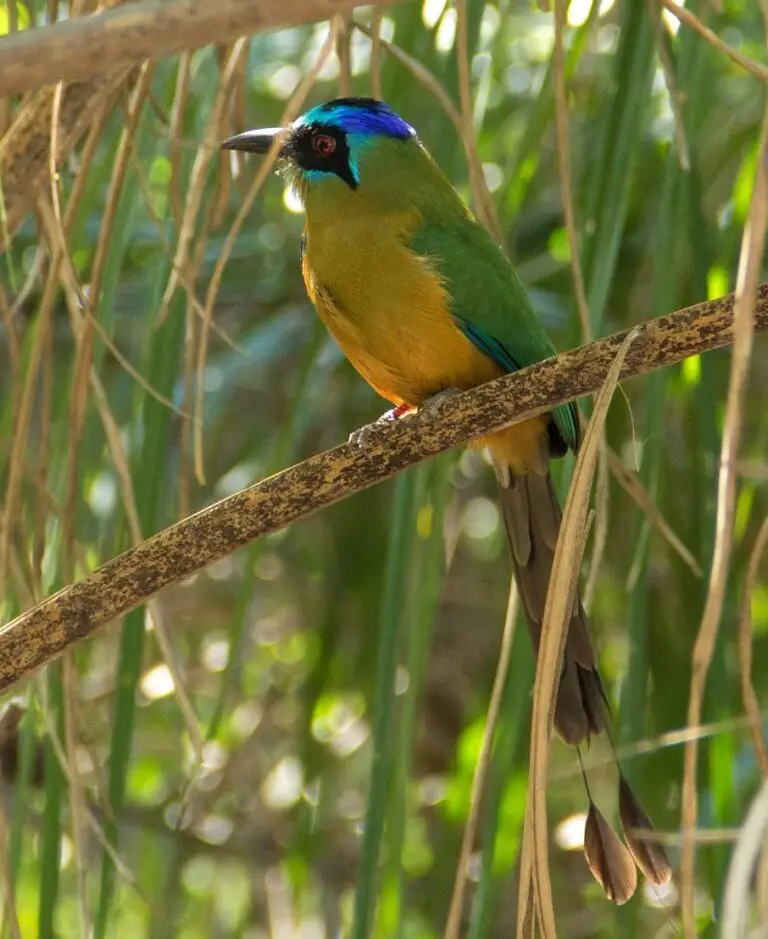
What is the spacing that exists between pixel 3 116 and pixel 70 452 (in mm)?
419

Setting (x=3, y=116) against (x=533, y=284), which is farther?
(x=533, y=284)

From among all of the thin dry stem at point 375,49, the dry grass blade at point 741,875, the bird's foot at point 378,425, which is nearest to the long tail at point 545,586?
the bird's foot at point 378,425

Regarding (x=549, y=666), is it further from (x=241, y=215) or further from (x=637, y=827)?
(x=241, y=215)

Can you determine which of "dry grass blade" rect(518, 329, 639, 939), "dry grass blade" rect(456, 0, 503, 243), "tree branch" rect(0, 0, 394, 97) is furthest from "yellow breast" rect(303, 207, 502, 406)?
"tree branch" rect(0, 0, 394, 97)

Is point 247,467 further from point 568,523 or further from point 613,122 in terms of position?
point 568,523

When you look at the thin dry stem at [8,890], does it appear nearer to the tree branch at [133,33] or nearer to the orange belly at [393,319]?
the tree branch at [133,33]

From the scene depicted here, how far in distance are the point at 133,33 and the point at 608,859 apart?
2.96 feet

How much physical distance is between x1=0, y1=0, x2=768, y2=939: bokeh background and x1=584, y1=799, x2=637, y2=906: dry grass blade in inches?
3.2

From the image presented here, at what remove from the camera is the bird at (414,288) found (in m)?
2.15

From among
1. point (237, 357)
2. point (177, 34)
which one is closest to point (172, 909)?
point (237, 357)

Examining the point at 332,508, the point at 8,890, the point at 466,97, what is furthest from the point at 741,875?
the point at 332,508

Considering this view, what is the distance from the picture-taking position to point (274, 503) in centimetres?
122

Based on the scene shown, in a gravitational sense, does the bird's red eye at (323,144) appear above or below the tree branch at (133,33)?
above

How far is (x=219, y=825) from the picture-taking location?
3508 millimetres
